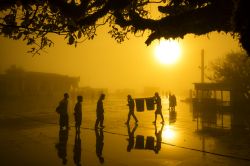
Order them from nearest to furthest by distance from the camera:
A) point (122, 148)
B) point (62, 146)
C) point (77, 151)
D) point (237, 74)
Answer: point (77, 151) < point (122, 148) < point (62, 146) < point (237, 74)

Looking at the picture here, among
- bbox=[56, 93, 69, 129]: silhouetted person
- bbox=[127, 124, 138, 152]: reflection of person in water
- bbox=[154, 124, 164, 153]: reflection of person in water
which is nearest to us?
bbox=[154, 124, 164, 153]: reflection of person in water

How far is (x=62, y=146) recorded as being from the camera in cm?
1030

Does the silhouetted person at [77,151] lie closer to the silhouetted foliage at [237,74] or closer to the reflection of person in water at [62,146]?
the reflection of person in water at [62,146]

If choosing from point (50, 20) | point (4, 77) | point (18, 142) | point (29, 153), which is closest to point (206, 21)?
point (50, 20)

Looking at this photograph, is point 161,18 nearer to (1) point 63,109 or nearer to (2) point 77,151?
(2) point 77,151

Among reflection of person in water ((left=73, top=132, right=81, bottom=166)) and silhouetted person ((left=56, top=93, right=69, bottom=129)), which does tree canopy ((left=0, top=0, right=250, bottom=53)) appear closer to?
reflection of person in water ((left=73, top=132, right=81, bottom=166))

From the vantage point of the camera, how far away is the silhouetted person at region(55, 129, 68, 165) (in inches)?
341

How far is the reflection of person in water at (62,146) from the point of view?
866 cm

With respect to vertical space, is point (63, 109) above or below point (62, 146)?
above

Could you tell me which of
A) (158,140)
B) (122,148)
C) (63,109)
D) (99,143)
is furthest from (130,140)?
(63,109)

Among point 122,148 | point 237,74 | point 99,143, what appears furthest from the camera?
point 237,74

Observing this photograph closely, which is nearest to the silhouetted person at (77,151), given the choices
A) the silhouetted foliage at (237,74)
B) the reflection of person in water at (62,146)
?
the reflection of person in water at (62,146)

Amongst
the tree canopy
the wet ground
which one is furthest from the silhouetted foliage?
the tree canopy

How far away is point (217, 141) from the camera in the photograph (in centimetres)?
1156
